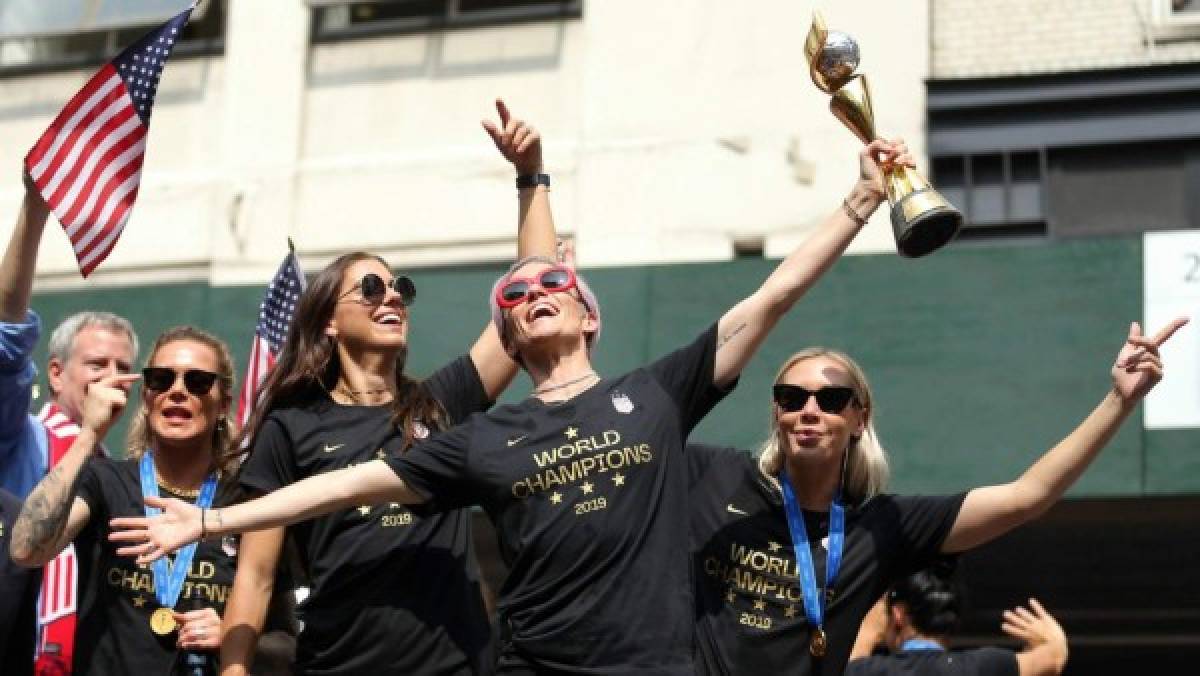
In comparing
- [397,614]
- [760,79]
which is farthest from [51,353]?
[760,79]

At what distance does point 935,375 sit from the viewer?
1312cm

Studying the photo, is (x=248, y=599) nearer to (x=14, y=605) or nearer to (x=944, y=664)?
(x=14, y=605)

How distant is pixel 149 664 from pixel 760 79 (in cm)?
851

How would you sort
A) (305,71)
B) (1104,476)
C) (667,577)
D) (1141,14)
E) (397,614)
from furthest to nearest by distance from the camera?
(305,71)
(1141,14)
(1104,476)
(397,614)
(667,577)

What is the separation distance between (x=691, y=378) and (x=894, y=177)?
33.0 inches

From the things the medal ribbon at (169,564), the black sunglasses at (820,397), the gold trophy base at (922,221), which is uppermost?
the gold trophy base at (922,221)

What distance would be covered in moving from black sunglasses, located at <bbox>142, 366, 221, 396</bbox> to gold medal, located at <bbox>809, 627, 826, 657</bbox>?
6.88ft

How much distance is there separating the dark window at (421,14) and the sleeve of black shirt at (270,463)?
9.01 meters

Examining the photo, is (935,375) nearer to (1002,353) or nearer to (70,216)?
(1002,353)

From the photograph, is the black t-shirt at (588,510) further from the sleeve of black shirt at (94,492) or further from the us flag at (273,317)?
the us flag at (273,317)

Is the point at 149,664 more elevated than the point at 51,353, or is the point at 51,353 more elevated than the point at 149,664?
the point at 51,353

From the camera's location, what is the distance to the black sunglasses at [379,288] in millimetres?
7102

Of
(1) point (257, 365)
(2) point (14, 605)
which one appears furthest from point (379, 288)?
(1) point (257, 365)

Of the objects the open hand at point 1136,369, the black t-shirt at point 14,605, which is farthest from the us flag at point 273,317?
the open hand at point 1136,369
